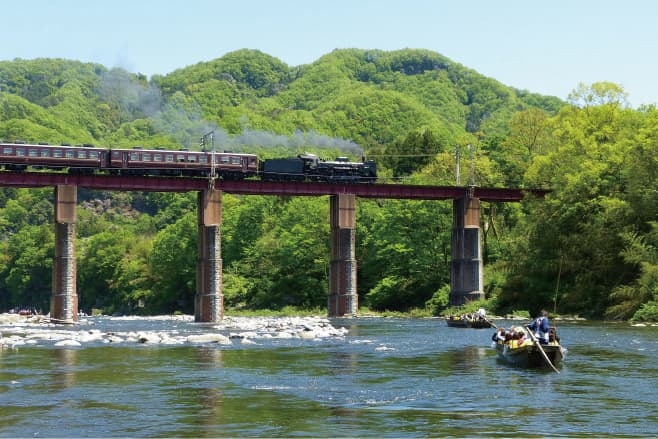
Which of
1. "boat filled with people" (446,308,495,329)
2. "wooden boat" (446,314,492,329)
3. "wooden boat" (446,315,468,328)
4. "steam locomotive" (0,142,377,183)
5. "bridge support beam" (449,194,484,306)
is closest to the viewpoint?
"boat filled with people" (446,308,495,329)

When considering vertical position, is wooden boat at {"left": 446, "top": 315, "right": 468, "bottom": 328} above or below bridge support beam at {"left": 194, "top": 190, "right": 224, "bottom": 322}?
below

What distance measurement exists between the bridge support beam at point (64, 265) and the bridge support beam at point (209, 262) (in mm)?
11373

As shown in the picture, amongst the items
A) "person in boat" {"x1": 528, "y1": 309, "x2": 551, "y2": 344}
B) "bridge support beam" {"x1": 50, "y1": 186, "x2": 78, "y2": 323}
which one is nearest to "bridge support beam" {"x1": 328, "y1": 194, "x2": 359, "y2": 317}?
"bridge support beam" {"x1": 50, "y1": 186, "x2": 78, "y2": 323}

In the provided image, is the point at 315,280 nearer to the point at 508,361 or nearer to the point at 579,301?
the point at 579,301

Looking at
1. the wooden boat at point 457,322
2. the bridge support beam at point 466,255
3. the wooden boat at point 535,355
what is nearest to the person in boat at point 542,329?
the wooden boat at point 535,355

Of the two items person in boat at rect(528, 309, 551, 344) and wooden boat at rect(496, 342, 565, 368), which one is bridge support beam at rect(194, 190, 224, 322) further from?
wooden boat at rect(496, 342, 565, 368)

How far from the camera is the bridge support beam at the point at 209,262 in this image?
9606 cm

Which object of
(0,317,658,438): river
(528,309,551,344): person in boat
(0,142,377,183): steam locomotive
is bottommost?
(0,317,658,438): river

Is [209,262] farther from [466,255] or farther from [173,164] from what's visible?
[466,255]

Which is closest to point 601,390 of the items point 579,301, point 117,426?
point 117,426

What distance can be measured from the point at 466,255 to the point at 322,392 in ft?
238

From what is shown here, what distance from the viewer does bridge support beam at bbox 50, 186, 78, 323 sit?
9000 cm

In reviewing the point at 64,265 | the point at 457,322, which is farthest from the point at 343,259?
the point at 64,265

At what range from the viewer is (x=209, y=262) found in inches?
3782
